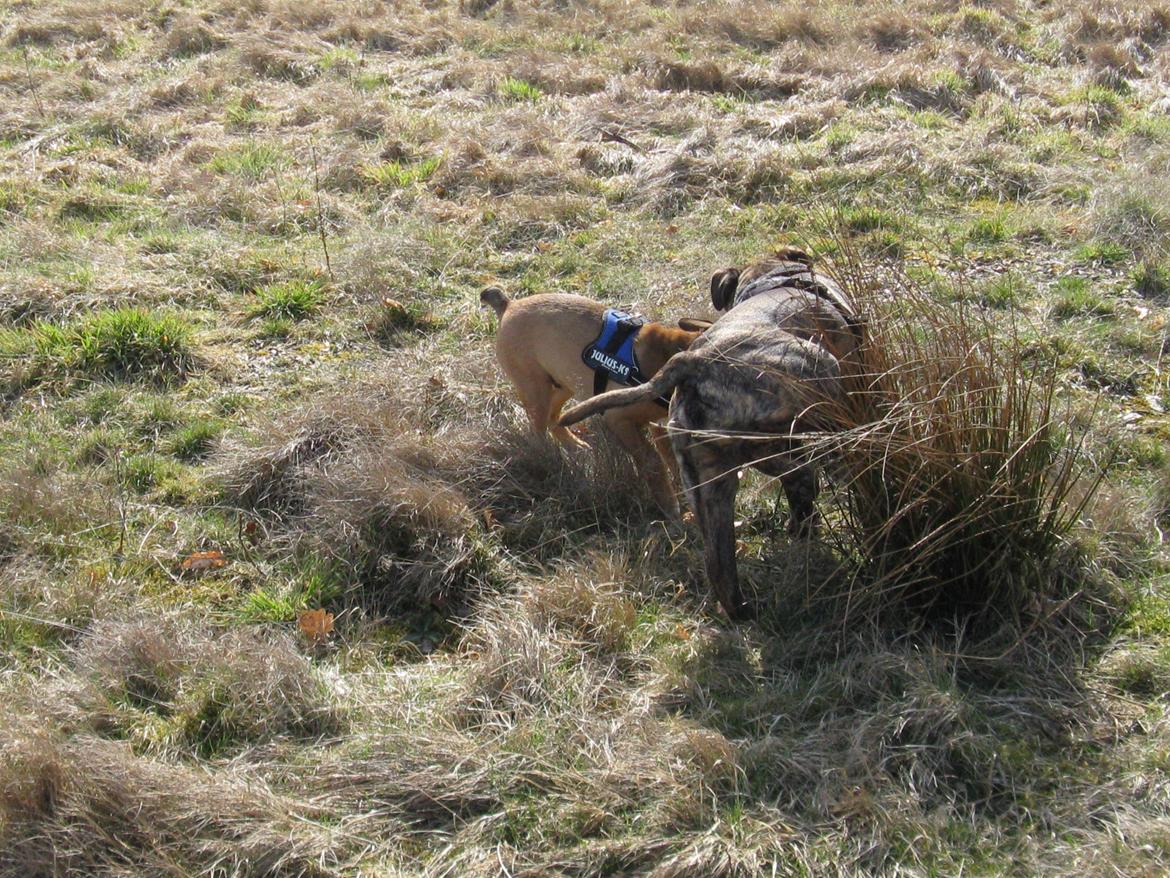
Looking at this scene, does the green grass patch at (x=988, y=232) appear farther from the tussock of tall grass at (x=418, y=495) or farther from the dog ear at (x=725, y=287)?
the tussock of tall grass at (x=418, y=495)

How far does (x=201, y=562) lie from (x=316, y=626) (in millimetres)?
830

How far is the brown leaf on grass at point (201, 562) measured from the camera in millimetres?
4961

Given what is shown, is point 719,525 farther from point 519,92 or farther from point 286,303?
point 519,92

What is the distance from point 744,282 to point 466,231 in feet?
11.2

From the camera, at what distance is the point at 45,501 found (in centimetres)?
517

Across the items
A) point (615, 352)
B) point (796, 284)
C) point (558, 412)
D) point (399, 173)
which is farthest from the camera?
point (399, 173)

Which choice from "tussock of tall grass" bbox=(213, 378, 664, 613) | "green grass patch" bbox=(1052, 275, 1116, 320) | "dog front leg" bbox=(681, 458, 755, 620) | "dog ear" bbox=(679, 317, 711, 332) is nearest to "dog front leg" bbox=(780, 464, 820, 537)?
"dog front leg" bbox=(681, 458, 755, 620)

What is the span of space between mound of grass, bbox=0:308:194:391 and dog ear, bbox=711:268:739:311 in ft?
10.7

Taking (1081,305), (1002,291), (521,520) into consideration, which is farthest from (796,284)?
(1081,305)

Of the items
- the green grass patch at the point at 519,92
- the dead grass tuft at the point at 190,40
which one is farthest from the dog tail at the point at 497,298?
the dead grass tuft at the point at 190,40

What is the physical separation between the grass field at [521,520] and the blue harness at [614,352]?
1.50 ft

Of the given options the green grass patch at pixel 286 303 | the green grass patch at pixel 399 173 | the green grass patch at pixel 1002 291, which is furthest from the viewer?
the green grass patch at pixel 399 173

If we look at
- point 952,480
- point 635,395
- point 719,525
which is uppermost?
point 635,395

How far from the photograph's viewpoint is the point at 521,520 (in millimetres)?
5129
